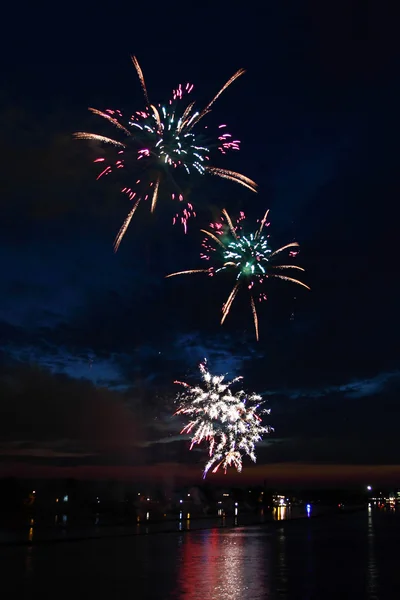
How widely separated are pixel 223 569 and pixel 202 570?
0.77 m

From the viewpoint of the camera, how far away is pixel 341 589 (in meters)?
16.8

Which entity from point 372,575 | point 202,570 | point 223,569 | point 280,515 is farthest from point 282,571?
point 280,515

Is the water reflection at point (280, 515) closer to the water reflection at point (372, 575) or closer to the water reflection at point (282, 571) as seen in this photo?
the water reflection at point (282, 571)

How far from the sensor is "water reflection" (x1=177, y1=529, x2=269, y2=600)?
15907 mm

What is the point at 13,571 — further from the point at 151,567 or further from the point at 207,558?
the point at 207,558

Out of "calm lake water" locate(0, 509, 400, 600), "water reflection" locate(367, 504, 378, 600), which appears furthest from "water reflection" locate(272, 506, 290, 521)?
"water reflection" locate(367, 504, 378, 600)

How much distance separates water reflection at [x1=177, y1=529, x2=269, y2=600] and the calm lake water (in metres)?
0.03

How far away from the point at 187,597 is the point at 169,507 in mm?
69122

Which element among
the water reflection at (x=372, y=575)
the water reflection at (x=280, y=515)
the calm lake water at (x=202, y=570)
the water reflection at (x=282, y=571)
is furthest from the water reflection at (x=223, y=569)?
the water reflection at (x=280, y=515)

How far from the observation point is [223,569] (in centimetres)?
2091

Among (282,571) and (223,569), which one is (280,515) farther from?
(282,571)

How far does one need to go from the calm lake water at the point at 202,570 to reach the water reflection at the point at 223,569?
0.03 m

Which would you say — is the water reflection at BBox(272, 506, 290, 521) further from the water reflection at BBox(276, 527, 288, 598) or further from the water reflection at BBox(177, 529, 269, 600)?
the water reflection at BBox(276, 527, 288, 598)

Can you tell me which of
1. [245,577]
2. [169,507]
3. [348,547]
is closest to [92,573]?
[245,577]
